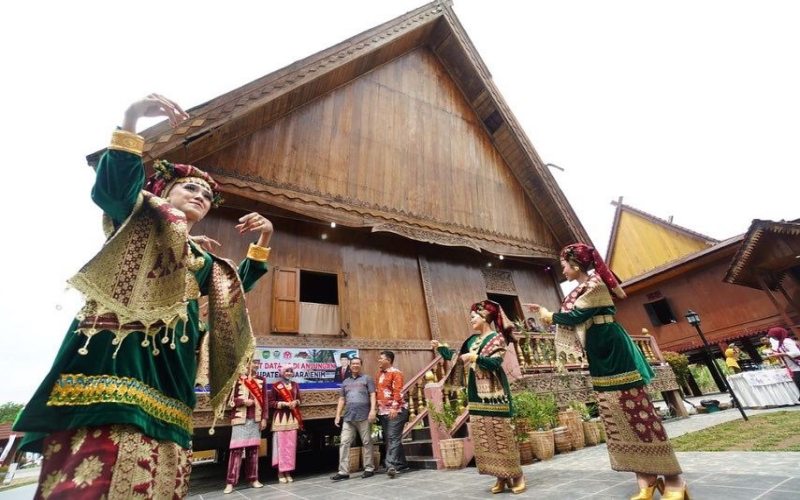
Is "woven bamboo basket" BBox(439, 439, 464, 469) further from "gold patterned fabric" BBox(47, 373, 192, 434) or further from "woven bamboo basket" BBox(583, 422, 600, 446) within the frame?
"gold patterned fabric" BBox(47, 373, 192, 434)

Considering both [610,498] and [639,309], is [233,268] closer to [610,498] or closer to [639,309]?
[610,498]

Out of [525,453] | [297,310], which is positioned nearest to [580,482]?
[525,453]

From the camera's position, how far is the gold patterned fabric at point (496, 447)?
11.7 feet

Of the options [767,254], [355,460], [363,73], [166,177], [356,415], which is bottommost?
[355,460]

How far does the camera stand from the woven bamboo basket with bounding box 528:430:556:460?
5234mm

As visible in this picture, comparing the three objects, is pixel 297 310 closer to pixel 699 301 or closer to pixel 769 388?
pixel 769 388

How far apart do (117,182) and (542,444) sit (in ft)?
19.5

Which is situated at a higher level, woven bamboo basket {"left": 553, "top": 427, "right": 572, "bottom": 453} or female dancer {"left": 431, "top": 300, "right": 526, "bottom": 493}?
female dancer {"left": 431, "top": 300, "right": 526, "bottom": 493}

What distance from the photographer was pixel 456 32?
11.8 metres

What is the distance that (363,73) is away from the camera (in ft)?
33.3

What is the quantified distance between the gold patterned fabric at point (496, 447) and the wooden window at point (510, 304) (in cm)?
666

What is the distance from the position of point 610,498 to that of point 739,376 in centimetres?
866

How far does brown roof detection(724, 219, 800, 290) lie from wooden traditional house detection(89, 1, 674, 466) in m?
5.19

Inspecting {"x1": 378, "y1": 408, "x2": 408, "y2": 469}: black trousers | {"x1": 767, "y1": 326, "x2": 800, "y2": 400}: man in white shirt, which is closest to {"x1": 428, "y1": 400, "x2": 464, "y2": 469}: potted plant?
{"x1": 378, "y1": 408, "x2": 408, "y2": 469}: black trousers
